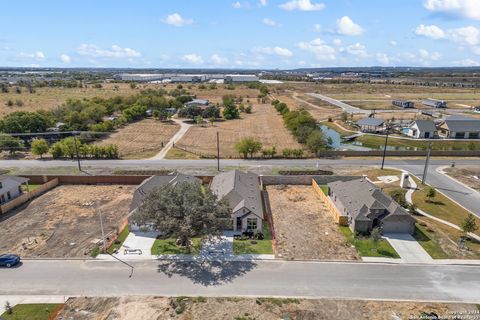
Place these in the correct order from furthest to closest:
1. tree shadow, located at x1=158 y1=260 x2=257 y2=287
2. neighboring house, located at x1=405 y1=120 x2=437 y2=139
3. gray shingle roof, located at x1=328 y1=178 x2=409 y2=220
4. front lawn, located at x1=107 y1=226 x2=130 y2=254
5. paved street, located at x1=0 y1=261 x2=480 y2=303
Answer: neighboring house, located at x1=405 y1=120 x2=437 y2=139 → gray shingle roof, located at x1=328 y1=178 x2=409 y2=220 → front lawn, located at x1=107 y1=226 x2=130 y2=254 → tree shadow, located at x1=158 y1=260 x2=257 y2=287 → paved street, located at x1=0 y1=261 x2=480 y2=303

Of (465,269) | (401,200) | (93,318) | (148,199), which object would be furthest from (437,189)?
(93,318)

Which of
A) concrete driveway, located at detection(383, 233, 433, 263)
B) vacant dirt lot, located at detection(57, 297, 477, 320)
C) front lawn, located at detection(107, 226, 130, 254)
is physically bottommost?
vacant dirt lot, located at detection(57, 297, 477, 320)

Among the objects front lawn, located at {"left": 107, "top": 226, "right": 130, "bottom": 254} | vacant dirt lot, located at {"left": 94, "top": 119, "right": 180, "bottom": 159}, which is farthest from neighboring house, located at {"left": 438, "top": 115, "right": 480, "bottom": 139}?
front lawn, located at {"left": 107, "top": 226, "right": 130, "bottom": 254}

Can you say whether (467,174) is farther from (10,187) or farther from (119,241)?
(10,187)

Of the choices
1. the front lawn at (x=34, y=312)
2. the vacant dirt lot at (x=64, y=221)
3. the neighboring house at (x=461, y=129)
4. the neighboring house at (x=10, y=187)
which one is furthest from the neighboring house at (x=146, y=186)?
the neighboring house at (x=461, y=129)

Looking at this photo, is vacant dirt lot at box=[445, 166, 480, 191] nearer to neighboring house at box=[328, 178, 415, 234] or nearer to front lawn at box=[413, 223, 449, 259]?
front lawn at box=[413, 223, 449, 259]

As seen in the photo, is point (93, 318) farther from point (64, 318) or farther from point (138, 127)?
point (138, 127)

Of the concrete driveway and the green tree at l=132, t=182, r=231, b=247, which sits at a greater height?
the green tree at l=132, t=182, r=231, b=247

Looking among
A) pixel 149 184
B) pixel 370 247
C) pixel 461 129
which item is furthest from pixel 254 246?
pixel 461 129
